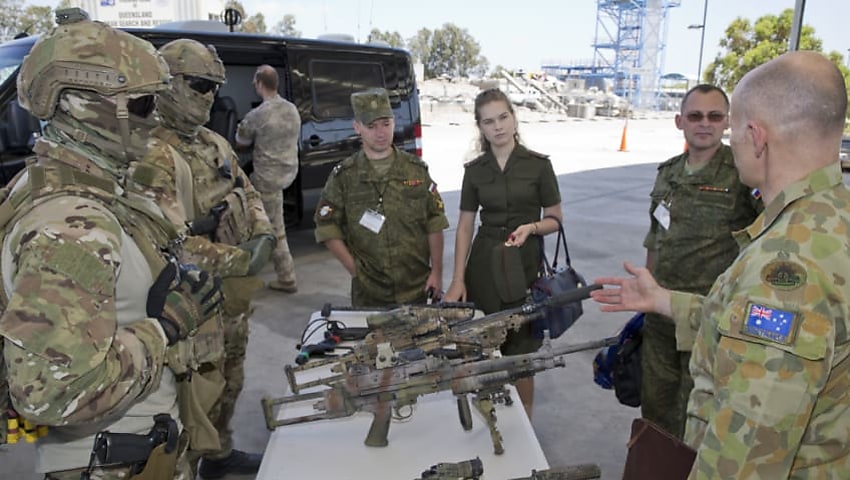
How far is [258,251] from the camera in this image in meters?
2.50

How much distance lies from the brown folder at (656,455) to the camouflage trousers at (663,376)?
115 centimetres

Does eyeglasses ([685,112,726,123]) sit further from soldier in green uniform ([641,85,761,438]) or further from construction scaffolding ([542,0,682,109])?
construction scaffolding ([542,0,682,109])

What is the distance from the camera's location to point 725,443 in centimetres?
115

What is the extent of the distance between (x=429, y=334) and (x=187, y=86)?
150 centimetres

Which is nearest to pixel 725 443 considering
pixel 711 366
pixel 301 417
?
pixel 711 366

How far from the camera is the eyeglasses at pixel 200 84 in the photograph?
2.56 m

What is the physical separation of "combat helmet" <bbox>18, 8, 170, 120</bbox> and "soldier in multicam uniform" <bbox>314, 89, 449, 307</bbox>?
136cm

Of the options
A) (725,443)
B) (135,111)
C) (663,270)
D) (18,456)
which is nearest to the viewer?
(725,443)

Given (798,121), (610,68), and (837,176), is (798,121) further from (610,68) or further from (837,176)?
(610,68)

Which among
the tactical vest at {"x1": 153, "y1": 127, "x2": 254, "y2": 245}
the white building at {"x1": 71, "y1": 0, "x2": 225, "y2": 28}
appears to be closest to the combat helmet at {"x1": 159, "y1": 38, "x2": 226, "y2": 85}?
the tactical vest at {"x1": 153, "y1": 127, "x2": 254, "y2": 245}

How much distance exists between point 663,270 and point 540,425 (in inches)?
47.8

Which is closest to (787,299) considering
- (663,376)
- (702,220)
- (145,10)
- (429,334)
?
(429,334)

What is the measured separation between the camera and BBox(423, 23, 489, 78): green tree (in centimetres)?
5534

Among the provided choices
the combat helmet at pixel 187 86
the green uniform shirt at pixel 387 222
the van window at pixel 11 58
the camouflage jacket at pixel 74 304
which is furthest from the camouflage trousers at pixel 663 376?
the van window at pixel 11 58
